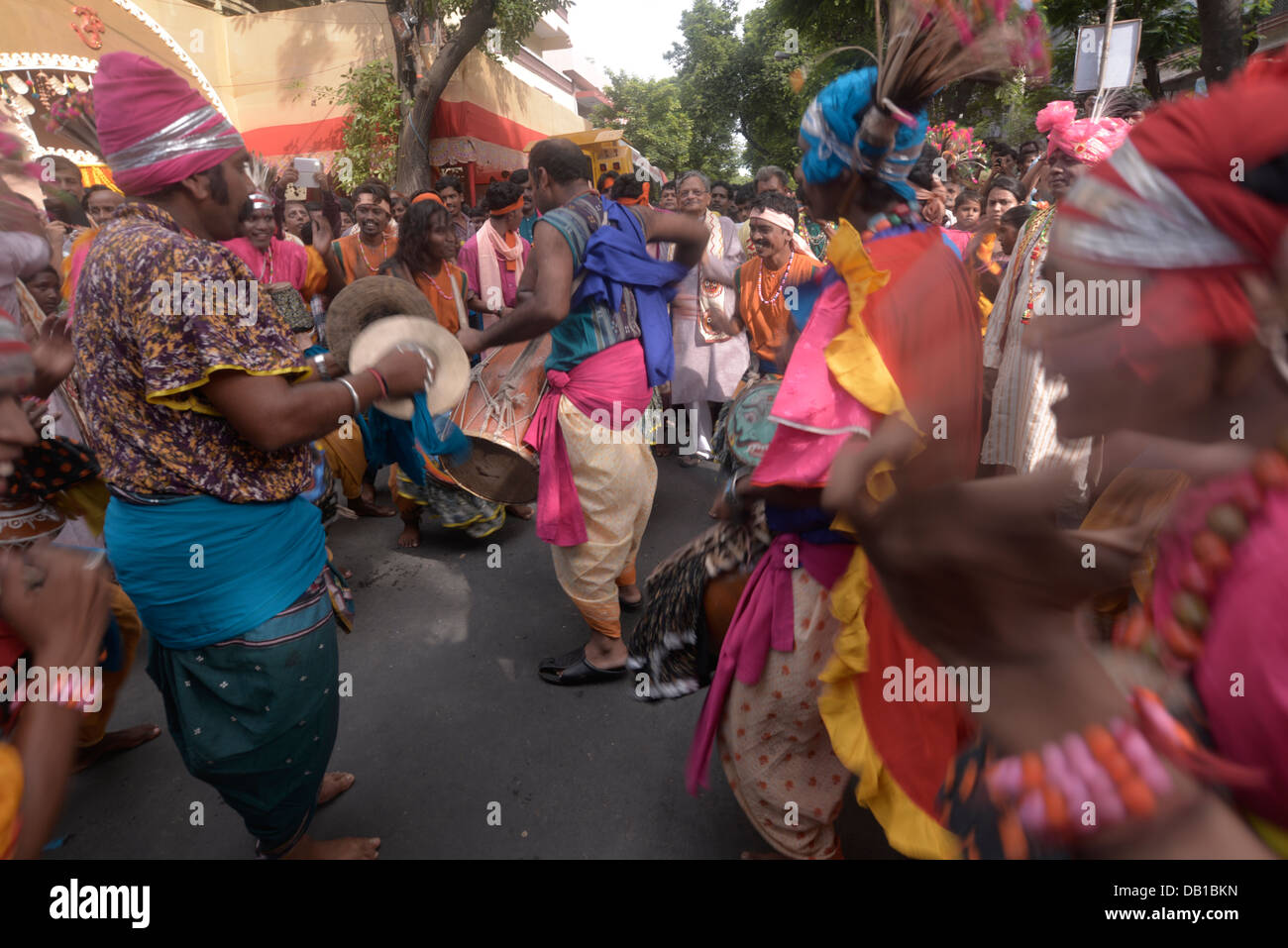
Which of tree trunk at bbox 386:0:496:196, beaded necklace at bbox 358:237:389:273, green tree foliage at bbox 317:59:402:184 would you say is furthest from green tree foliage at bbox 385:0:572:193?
beaded necklace at bbox 358:237:389:273

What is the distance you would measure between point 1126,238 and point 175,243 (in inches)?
69.9

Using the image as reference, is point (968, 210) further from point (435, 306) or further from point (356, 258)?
point (356, 258)

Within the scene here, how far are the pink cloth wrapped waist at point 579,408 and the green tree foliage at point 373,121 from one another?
13790 mm

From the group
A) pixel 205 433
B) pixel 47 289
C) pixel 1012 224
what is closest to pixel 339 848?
pixel 205 433

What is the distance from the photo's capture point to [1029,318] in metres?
3.38

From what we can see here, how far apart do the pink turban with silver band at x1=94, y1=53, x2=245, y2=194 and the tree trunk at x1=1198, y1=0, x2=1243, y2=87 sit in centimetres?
940

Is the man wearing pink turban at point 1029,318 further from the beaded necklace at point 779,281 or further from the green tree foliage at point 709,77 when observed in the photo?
the green tree foliage at point 709,77

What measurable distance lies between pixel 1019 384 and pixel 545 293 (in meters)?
2.25

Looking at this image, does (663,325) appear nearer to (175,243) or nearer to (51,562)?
(175,243)

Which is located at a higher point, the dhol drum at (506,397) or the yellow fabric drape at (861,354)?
the yellow fabric drape at (861,354)

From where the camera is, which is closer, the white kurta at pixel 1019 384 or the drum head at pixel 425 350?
the drum head at pixel 425 350

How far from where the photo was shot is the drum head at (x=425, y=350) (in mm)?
1984

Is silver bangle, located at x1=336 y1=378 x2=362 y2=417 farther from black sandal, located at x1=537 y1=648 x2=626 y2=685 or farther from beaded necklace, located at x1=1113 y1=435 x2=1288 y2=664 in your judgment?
black sandal, located at x1=537 y1=648 x2=626 y2=685

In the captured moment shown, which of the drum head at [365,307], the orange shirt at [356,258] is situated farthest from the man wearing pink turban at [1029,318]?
the orange shirt at [356,258]
